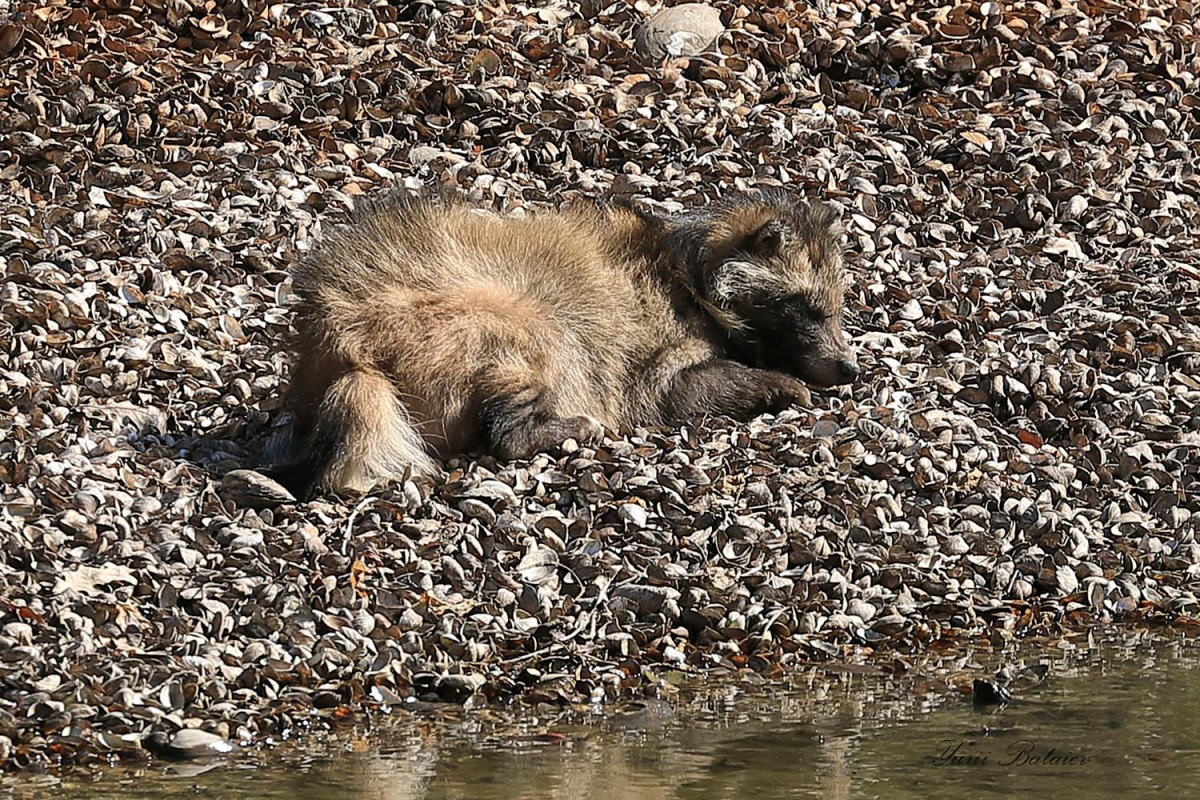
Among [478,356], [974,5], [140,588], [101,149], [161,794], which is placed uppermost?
[974,5]

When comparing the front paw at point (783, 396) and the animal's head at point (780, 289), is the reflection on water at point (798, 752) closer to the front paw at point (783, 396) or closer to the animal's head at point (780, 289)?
the front paw at point (783, 396)

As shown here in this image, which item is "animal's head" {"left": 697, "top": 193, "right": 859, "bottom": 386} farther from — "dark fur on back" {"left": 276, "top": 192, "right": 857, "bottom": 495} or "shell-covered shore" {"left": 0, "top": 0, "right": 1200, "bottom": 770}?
"shell-covered shore" {"left": 0, "top": 0, "right": 1200, "bottom": 770}

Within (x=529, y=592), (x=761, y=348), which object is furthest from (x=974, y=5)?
(x=529, y=592)

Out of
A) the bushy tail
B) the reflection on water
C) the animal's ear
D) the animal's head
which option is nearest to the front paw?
the animal's head

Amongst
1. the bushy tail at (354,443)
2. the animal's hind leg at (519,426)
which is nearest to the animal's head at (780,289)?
the animal's hind leg at (519,426)

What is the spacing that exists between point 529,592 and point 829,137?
4491 mm

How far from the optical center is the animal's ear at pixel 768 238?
23.3 ft

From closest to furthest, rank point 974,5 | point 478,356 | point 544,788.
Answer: point 544,788
point 478,356
point 974,5

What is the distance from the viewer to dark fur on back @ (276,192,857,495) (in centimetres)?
615

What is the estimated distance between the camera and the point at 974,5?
1017 cm

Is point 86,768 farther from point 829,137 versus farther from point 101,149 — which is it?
point 829,137

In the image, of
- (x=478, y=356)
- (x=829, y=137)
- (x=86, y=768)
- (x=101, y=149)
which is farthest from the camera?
(x=829, y=137)

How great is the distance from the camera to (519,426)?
20.7 feet

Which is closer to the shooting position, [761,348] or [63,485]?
[63,485]
